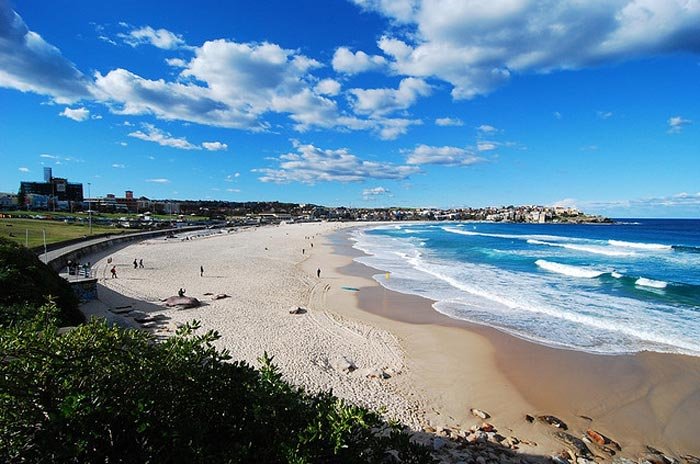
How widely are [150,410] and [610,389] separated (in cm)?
1179

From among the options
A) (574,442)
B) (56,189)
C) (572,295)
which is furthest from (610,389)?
(56,189)

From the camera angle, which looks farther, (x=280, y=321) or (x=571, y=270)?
(x=571, y=270)

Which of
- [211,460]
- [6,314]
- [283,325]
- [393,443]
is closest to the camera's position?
[211,460]

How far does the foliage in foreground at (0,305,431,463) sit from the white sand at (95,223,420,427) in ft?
18.8

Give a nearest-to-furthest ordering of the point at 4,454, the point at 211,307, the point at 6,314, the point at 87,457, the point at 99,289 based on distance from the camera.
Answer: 1. the point at 4,454
2. the point at 87,457
3. the point at 6,314
4. the point at 211,307
5. the point at 99,289

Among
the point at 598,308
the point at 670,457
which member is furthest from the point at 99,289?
the point at 598,308

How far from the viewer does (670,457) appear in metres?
7.55

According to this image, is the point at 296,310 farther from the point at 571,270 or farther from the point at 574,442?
the point at 571,270

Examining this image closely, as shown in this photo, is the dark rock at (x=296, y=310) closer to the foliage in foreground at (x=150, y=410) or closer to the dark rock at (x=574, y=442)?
the dark rock at (x=574, y=442)

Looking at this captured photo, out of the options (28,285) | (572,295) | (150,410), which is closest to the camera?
(150,410)

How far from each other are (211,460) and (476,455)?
19.5ft

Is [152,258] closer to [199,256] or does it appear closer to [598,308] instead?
[199,256]

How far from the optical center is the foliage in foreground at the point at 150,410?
277cm

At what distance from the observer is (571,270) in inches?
1172
